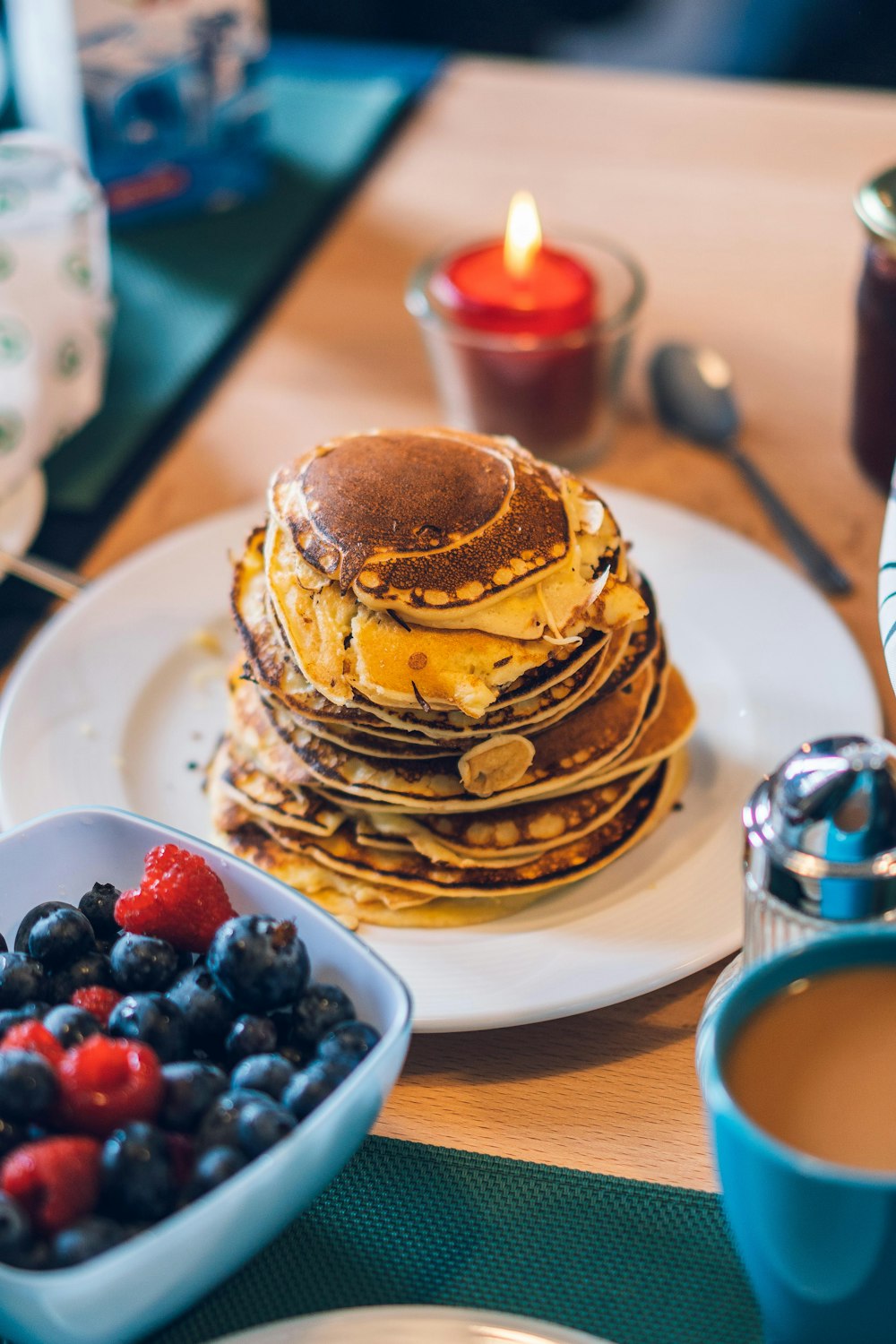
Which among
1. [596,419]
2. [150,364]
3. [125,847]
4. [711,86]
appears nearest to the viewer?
[125,847]

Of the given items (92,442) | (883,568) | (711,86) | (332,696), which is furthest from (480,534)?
(711,86)

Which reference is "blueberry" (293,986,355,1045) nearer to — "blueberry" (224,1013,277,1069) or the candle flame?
"blueberry" (224,1013,277,1069)

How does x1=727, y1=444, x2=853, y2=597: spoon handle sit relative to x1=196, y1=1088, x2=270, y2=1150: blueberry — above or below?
below

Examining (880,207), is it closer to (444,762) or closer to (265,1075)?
(444,762)

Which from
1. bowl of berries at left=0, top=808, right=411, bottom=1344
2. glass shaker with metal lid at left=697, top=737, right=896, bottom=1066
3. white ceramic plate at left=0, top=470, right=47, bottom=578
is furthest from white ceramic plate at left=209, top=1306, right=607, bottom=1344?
white ceramic plate at left=0, top=470, right=47, bottom=578

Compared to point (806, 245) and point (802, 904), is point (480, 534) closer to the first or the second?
point (802, 904)

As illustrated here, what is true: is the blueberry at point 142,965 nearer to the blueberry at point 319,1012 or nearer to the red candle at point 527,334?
the blueberry at point 319,1012
